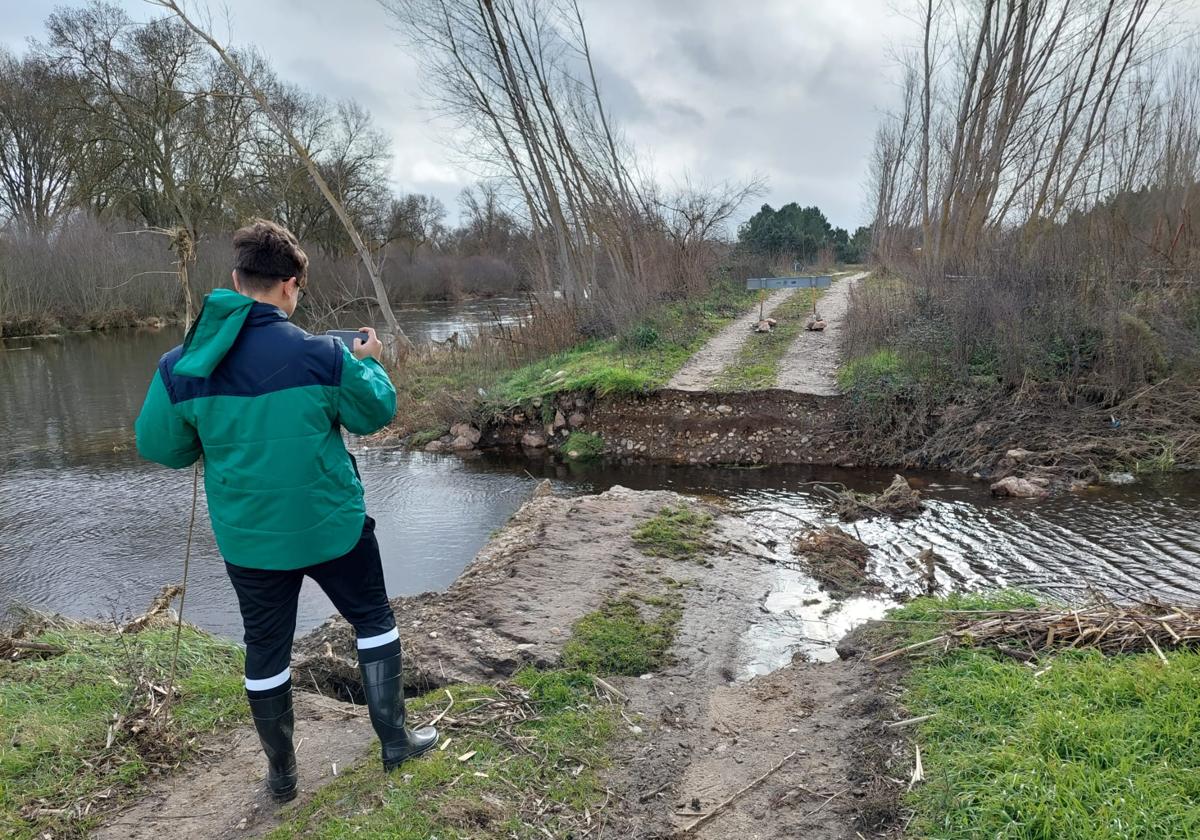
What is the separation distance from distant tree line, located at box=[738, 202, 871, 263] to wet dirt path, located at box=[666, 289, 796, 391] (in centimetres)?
1650

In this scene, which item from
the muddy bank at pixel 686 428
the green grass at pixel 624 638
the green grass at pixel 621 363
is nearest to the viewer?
the green grass at pixel 624 638

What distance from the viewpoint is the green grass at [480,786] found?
2.66 meters

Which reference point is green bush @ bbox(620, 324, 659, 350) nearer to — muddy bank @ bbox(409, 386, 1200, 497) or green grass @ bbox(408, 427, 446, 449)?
muddy bank @ bbox(409, 386, 1200, 497)

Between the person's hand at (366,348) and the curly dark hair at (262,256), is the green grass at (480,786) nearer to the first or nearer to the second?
the person's hand at (366,348)

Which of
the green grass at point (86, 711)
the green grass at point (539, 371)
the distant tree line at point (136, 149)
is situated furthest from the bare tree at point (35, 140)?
the green grass at point (86, 711)

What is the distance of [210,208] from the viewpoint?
1264 inches

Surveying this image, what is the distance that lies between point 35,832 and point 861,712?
11.1 feet

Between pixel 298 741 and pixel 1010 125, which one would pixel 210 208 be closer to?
pixel 1010 125

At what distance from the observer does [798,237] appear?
40.7 m

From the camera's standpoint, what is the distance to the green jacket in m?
2.62

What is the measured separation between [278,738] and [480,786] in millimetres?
809

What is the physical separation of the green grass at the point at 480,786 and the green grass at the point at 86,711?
92 cm

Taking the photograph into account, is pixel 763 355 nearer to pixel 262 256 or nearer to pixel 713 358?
pixel 713 358

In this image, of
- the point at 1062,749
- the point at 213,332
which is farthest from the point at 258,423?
the point at 1062,749
